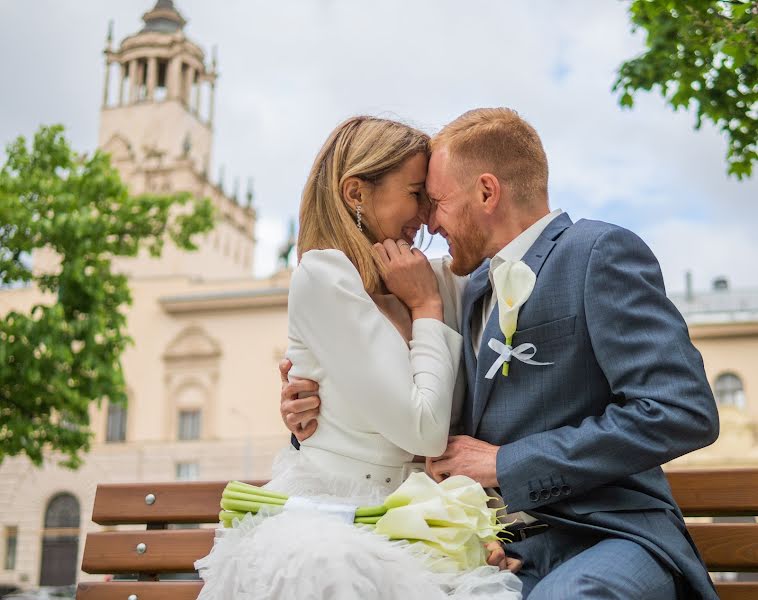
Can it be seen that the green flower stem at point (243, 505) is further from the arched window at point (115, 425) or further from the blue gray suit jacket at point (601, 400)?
the arched window at point (115, 425)

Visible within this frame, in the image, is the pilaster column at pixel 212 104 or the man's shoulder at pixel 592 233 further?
the pilaster column at pixel 212 104

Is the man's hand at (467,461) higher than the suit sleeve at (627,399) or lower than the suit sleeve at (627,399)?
lower

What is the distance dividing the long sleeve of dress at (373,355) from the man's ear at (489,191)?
0.46m

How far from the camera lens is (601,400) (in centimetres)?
270

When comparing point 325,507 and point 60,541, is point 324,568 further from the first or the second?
point 60,541

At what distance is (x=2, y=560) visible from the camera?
35469 mm

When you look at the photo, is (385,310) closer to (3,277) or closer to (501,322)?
(501,322)

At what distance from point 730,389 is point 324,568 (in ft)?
105

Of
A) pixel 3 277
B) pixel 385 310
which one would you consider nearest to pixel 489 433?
pixel 385 310

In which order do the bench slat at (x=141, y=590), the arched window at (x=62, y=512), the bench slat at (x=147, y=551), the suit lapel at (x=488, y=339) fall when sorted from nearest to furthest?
the suit lapel at (x=488, y=339), the bench slat at (x=141, y=590), the bench slat at (x=147, y=551), the arched window at (x=62, y=512)

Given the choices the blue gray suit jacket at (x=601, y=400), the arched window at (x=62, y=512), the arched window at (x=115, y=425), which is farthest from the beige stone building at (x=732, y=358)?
the blue gray suit jacket at (x=601, y=400)

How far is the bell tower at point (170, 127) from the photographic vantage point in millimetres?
47188

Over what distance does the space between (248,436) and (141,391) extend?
18.1ft

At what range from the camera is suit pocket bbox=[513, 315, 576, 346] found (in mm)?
2701
